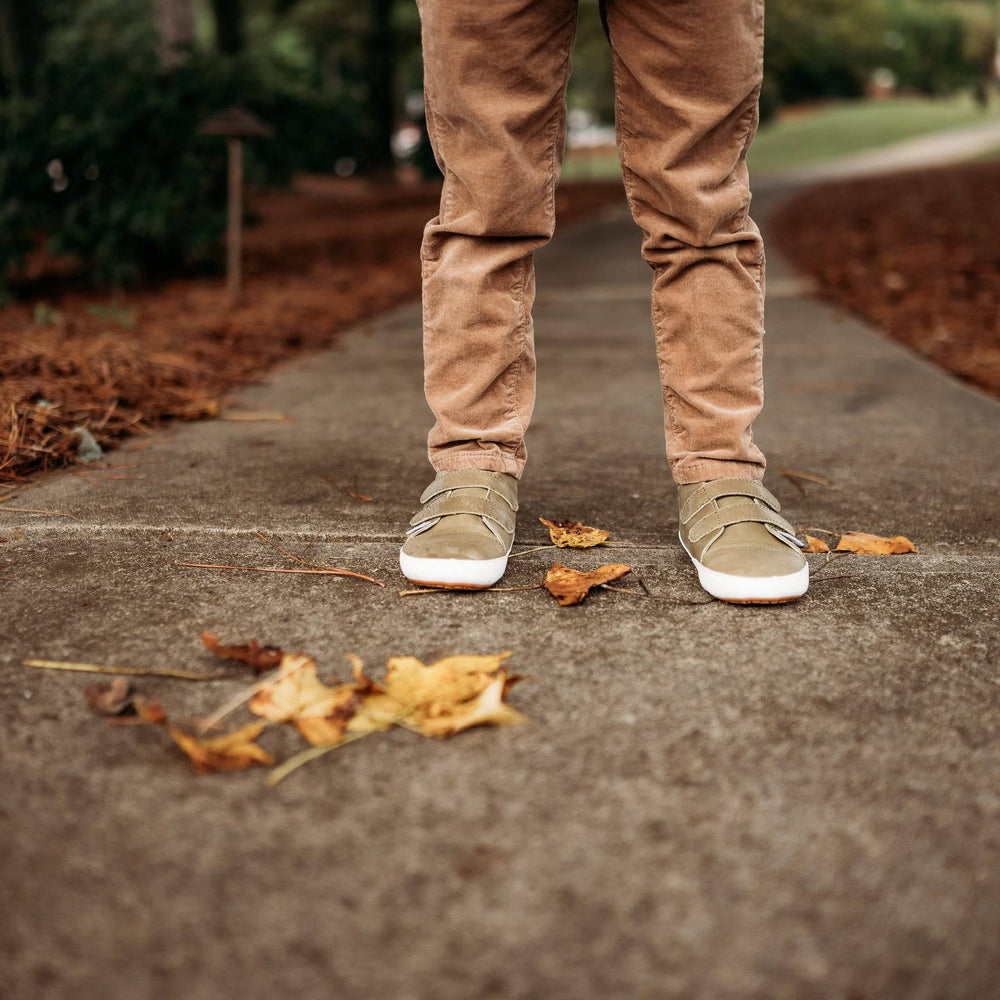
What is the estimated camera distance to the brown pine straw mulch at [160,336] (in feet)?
7.38

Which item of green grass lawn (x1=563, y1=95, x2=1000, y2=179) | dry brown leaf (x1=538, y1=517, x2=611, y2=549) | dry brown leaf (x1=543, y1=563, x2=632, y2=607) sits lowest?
green grass lawn (x1=563, y1=95, x2=1000, y2=179)

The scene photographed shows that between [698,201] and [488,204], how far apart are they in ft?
1.06

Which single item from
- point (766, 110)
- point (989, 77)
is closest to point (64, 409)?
point (766, 110)

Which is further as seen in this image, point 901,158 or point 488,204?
point 901,158

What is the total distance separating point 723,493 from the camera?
1566 mm

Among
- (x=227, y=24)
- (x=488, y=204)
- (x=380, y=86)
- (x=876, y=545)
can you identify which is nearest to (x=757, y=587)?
(x=876, y=545)

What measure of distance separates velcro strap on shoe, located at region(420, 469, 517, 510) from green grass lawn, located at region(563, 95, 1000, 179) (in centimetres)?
2316

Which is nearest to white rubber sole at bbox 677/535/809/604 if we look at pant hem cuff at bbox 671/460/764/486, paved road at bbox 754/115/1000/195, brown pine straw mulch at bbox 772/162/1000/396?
pant hem cuff at bbox 671/460/764/486

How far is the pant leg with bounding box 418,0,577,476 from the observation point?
4.77 ft

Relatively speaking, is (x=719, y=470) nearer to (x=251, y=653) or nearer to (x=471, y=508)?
(x=471, y=508)

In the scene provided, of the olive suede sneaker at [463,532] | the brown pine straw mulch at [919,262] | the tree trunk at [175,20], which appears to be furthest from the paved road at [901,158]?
the olive suede sneaker at [463,532]

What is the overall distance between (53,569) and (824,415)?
194cm

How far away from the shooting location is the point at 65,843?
0.88 meters

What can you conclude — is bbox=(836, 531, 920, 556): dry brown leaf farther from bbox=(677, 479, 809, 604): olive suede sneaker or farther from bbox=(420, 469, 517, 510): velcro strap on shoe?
bbox=(420, 469, 517, 510): velcro strap on shoe
